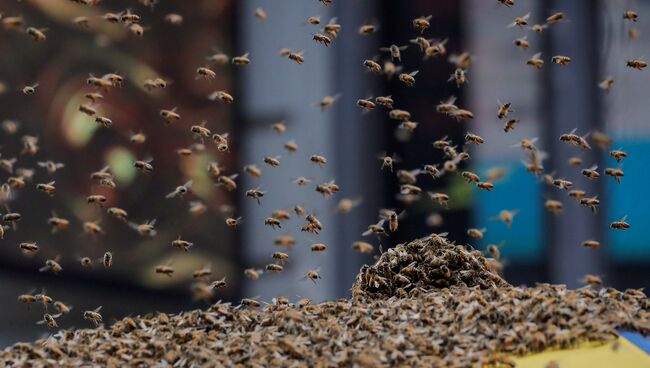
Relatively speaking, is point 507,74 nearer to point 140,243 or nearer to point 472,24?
point 472,24

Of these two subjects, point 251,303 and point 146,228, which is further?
point 146,228

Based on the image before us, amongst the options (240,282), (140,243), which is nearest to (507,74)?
(240,282)

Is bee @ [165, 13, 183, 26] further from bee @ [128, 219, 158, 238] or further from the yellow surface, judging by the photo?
the yellow surface

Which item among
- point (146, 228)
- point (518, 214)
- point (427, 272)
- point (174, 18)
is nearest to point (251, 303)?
point (427, 272)

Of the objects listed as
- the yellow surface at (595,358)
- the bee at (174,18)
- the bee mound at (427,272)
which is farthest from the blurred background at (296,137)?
the yellow surface at (595,358)

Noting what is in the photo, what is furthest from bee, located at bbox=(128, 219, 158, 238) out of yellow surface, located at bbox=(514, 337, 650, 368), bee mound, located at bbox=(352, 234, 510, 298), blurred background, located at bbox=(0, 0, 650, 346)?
yellow surface, located at bbox=(514, 337, 650, 368)

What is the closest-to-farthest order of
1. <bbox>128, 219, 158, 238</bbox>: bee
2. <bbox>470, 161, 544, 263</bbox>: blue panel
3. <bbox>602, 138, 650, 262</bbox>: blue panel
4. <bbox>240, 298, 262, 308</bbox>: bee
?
<bbox>240, 298, 262, 308</bbox>: bee, <bbox>128, 219, 158, 238</bbox>: bee, <bbox>602, 138, 650, 262</bbox>: blue panel, <bbox>470, 161, 544, 263</bbox>: blue panel

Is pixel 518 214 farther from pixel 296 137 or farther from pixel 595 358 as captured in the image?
pixel 595 358
